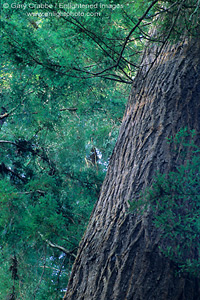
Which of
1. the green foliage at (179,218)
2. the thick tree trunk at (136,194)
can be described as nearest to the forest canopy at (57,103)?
the thick tree trunk at (136,194)

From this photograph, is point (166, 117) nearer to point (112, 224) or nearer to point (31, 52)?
point (112, 224)

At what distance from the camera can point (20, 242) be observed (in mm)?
3633

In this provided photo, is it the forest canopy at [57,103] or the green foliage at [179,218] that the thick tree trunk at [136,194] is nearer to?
the green foliage at [179,218]

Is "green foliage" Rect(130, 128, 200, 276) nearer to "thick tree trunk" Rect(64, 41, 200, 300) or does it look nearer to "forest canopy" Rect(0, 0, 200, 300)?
"thick tree trunk" Rect(64, 41, 200, 300)

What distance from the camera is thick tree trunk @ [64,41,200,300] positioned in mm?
1756

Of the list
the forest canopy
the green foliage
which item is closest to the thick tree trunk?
the green foliage

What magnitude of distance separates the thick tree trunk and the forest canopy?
412 mm

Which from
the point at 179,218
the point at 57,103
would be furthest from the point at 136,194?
the point at 57,103

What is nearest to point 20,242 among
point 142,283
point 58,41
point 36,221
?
point 36,221

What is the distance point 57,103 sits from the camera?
4785mm

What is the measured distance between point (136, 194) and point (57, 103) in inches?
121

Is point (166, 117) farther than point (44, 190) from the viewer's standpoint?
No

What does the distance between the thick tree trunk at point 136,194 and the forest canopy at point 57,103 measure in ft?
1.35

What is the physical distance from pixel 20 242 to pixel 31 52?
93.1 inches
